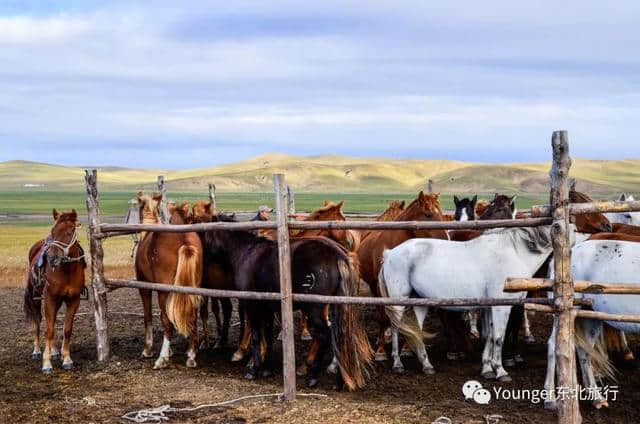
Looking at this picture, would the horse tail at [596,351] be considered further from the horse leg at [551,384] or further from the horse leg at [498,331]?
the horse leg at [498,331]

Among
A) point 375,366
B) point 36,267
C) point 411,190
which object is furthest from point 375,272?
point 411,190

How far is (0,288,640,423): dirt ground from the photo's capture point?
6.20 meters

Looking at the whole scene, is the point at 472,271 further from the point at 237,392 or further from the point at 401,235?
the point at 237,392

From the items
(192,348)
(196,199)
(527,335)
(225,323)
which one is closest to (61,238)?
(192,348)

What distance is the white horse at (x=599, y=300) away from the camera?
6.30m

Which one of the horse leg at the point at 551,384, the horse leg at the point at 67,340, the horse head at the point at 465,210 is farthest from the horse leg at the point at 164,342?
the horse head at the point at 465,210

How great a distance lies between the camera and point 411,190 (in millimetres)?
132750

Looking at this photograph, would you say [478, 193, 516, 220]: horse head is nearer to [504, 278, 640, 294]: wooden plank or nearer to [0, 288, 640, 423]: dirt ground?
[0, 288, 640, 423]: dirt ground

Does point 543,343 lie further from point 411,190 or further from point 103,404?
point 411,190

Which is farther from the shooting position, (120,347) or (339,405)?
(120,347)

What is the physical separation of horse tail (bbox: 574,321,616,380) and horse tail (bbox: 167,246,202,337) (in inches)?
174

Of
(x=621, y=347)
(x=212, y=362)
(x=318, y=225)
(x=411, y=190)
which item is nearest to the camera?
(x=318, y=225)

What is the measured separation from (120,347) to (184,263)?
2.14 m

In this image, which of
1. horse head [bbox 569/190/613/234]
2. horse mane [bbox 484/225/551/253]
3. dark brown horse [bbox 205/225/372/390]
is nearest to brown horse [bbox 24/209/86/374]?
dark brown horse [bbox 205/225/372/390]
